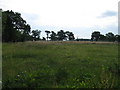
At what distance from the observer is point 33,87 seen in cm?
579

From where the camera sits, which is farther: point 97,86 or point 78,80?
point 78,80

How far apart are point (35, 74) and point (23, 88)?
127 centimetres

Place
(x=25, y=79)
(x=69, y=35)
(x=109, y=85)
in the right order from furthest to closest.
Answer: (x=69, y=35) < (x=25, y=79) < (x=109, y=85)

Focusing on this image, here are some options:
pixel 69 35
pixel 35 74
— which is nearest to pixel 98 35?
pixel 69 35

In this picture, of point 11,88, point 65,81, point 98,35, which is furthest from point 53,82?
point 98,35

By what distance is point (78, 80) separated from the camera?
6441 mm

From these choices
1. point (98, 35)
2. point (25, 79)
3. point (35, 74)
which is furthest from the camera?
point (98, 35)

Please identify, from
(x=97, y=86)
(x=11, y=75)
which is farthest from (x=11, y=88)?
(x=97, y=86)

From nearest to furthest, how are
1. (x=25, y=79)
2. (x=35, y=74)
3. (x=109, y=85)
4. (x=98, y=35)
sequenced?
1. (x=109, y=85)
2. (x=25, y=79)
3. (x=35, y=74)
4. (x=98, y=35)

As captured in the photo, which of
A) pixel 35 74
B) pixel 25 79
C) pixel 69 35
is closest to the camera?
pixel 25 79

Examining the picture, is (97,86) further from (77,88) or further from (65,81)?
(65,81)

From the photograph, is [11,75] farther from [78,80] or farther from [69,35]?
[69,35]

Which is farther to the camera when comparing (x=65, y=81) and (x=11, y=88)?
(x=65, y=81)

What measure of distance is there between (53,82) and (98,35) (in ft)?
319
